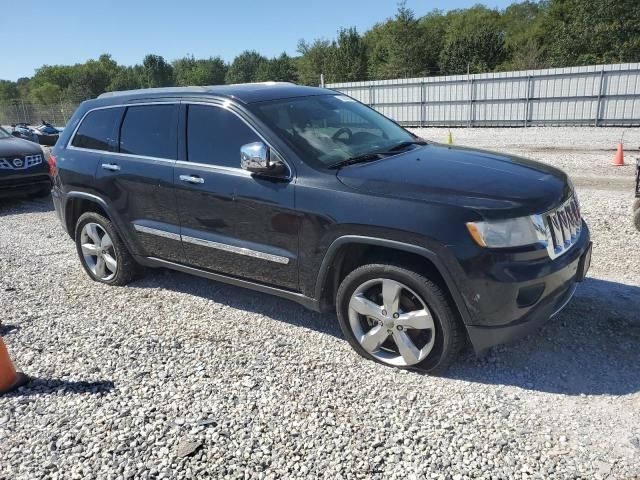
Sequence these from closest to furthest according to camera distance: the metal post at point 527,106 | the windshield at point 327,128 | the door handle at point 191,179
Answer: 1. the windshield at point 327,128
2. the door handle at point 191,179
3. the metal post at point 527,106

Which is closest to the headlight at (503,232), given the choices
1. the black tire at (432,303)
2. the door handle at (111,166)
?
the black tire at (432,303)

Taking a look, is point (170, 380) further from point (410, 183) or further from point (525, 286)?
point (525, 286)

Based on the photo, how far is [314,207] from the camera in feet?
11.4

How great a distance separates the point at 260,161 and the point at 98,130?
2.28 metres

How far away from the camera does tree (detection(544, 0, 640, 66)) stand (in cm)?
3716

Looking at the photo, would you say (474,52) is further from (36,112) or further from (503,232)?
(503,232)

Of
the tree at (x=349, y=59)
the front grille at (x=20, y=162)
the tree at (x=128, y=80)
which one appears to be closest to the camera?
the front grille at (x=20, y=162)

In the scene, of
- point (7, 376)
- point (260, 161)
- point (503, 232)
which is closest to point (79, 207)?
point (7, 376)

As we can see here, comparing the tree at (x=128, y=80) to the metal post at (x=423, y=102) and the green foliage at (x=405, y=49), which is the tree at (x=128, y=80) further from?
the metal post at (x=423, y=102)

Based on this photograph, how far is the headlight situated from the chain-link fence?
149ft

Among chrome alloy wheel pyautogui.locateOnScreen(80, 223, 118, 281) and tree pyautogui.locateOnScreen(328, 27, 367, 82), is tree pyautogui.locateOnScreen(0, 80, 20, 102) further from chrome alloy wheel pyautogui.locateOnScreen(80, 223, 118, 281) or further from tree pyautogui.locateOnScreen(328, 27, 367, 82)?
chrome alloy wheel pyautogui.locateOnScreen(80, 223, 118, 281)

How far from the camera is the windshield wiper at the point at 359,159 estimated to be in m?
3.61

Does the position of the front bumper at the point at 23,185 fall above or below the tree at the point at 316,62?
below

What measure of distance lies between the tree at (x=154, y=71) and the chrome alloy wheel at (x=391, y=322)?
86.3 meters
